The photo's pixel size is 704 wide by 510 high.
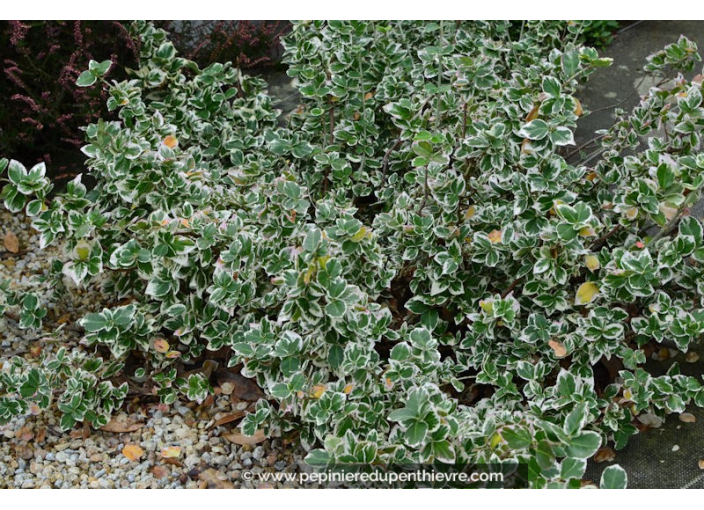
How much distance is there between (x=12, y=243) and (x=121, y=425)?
1084 mm

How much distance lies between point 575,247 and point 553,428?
0.62 m

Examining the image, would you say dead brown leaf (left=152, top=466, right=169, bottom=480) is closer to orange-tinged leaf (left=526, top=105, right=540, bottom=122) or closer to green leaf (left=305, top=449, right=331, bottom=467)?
green leaf (left=305, top=449, right=331, bottom=467)

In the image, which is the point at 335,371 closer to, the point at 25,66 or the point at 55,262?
Answer: the point at 55,262

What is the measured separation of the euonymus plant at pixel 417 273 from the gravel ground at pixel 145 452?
0.11 metres

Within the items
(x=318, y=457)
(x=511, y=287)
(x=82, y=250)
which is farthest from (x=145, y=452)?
(x=511, y=287)

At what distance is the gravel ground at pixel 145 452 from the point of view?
2.27 meters

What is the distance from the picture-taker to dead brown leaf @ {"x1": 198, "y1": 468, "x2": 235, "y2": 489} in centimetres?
225

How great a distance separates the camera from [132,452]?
7.67 feet

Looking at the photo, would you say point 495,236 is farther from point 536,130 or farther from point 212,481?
point 212,481

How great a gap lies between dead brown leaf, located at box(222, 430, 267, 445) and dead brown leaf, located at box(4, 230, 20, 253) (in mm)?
1311

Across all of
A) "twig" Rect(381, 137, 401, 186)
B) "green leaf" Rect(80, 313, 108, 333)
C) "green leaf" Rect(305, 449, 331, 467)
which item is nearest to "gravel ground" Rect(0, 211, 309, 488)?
"green leaf" Rect(80, 313, 108, 333)

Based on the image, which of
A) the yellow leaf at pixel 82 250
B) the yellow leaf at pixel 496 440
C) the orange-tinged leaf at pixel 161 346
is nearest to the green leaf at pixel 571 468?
the yellow leaf at pixel 496 440

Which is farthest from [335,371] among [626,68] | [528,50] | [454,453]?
[626,68]

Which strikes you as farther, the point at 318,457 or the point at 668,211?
the point at 668,211
